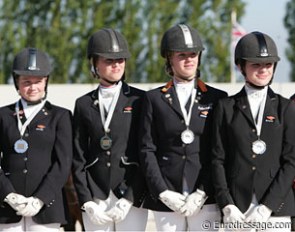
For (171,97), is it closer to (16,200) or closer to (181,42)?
(181,42)

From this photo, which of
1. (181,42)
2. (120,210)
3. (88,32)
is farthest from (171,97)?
(88,32)

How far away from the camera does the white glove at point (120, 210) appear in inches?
227

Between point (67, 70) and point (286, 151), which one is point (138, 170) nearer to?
point (286, 151)

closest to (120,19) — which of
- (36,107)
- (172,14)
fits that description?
(172,14)

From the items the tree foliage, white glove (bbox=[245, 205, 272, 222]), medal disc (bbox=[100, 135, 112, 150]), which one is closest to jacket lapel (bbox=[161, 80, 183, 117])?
medal disc (bbox=[100, 135, 112, 150])

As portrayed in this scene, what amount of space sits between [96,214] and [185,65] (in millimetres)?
1364

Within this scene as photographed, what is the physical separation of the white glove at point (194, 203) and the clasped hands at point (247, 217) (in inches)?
7.7

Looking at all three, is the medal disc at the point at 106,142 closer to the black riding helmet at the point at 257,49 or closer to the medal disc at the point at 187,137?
the medal disc at the point at 187,137

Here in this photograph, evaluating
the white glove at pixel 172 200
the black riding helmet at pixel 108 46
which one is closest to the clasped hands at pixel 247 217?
the white glove at pixel 172 200

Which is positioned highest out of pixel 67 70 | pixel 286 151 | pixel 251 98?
pixel 251 98

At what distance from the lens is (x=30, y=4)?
90.3ft

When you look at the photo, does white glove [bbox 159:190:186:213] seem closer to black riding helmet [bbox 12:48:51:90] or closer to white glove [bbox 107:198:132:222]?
white glove [bbox 107:198:132:222]

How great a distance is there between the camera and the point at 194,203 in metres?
5.66

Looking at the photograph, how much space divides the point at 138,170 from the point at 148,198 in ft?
0.80
